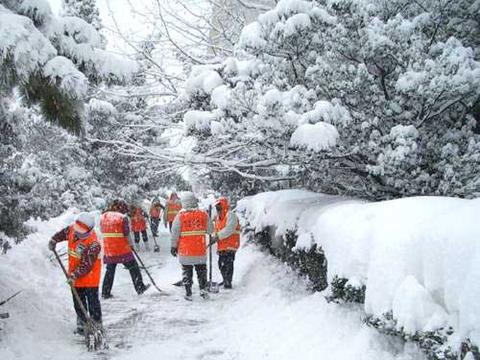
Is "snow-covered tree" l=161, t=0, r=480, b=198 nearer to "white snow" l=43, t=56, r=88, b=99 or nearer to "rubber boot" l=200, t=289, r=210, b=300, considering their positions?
"white snow" l=43, t=56, r=88, b=99

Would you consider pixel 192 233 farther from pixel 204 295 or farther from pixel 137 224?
pixel 137 224

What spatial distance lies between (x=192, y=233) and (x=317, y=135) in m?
4.25

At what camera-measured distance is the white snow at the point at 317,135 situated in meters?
6.04

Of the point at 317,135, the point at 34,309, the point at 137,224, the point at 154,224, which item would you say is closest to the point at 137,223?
the point at 137,224

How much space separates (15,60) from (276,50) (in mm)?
3821

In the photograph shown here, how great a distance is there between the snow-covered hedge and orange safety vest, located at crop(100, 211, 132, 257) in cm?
467

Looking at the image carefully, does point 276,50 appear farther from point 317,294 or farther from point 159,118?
point 159,118

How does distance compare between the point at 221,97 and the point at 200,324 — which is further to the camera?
the point at 200,324

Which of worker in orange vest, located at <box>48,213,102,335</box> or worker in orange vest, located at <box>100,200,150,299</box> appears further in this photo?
worker in orange vest, located at <box>100,200,150,299</box>

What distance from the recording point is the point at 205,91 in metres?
7.50

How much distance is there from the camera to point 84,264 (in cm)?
685

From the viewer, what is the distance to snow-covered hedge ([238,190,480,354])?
3406mm

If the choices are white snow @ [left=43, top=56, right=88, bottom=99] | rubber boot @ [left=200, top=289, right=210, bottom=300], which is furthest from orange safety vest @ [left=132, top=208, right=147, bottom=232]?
white snow @ [left=43, top=56, right=88, bottom=99]

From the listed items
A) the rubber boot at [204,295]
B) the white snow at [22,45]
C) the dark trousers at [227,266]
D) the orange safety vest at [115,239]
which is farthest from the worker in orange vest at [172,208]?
the white snow at [22,45]
